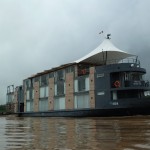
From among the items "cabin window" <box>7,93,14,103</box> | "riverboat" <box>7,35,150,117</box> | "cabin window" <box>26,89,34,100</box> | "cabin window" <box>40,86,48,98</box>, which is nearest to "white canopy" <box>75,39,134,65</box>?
"riverboat" <box>7,35,150,117</box>

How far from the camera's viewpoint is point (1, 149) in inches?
275

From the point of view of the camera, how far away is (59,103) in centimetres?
3578

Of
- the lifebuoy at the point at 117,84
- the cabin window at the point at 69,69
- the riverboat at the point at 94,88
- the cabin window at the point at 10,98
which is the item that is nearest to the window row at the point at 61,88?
the riverboat at the point at 94,88

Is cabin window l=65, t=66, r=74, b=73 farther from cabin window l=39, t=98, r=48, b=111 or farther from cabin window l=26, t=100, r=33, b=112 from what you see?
cabin window l=26, t=100, r=33, b=112

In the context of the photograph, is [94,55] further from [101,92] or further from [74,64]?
[101,92]

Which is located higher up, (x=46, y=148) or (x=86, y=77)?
(x=86, y=77)

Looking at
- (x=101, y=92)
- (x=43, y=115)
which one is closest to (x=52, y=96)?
(x=43, y=115)

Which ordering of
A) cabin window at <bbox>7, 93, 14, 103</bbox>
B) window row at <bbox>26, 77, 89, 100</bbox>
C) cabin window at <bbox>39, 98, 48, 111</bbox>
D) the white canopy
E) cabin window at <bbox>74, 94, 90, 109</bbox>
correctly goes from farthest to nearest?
cabin window at <bbox>7, 93, 14, 103</bbox>, cabin window at <bbox>39, 98, 48, 111</bbox>, the white canopy, window row at <bbox>26, 77, 89, 100</bbox>, cabin window at <bbox>74, 94, 90, 109</bbox>

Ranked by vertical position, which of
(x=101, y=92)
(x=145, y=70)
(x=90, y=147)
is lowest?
(x=90, y=147)

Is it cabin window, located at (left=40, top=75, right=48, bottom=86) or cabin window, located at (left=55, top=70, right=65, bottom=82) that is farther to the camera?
cabin window, located at (left=40, top=75, right=48, bottom=86)

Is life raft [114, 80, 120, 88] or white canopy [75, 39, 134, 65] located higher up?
white canopy [75, 39, 134, 65]

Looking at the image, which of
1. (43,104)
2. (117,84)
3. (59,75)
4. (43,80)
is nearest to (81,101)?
(117,84)

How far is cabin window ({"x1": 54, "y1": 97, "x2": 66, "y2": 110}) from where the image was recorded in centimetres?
3506

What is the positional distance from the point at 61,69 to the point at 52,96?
11.4 ft
